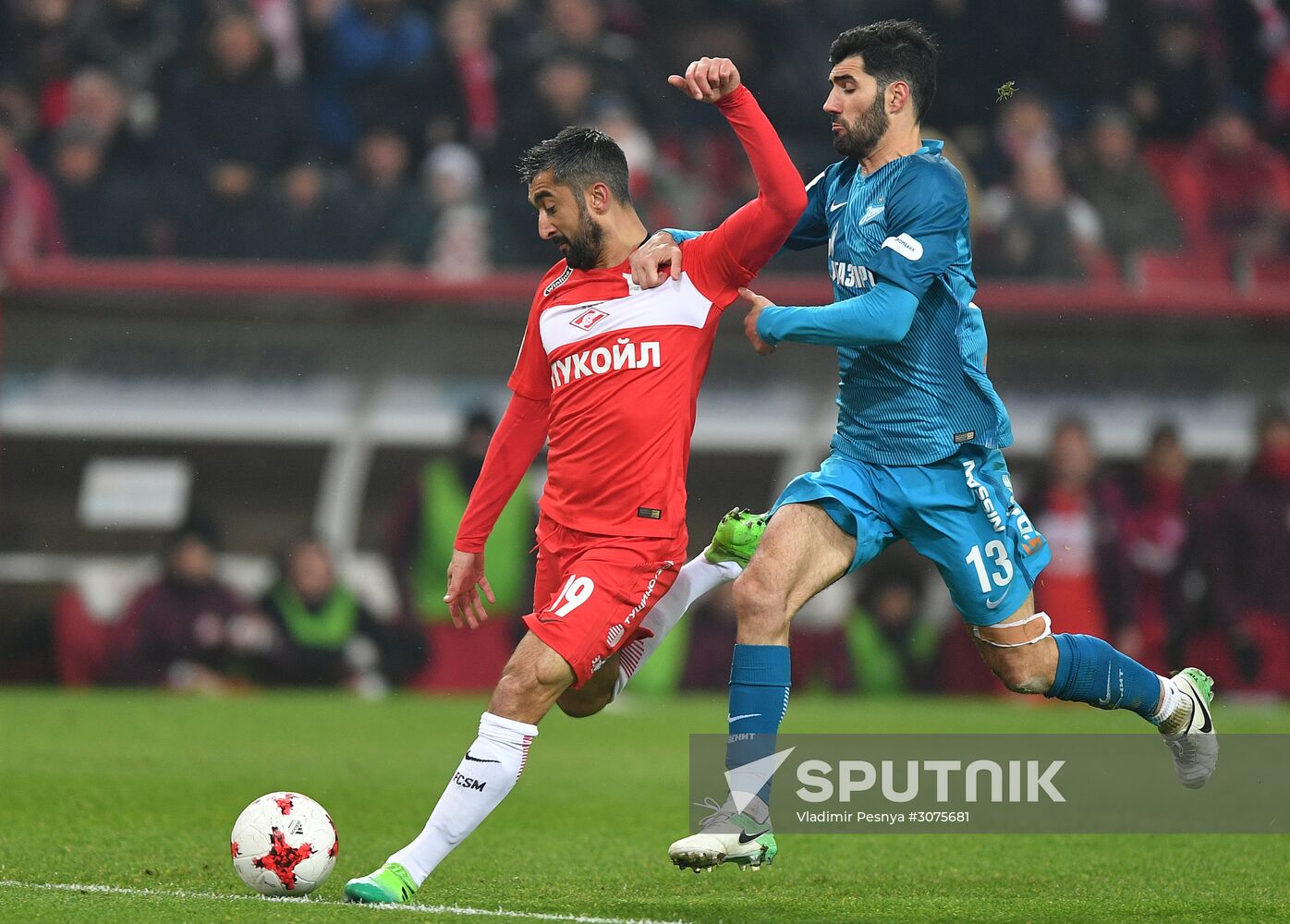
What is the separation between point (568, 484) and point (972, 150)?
846 cm

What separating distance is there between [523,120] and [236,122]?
6.75ft

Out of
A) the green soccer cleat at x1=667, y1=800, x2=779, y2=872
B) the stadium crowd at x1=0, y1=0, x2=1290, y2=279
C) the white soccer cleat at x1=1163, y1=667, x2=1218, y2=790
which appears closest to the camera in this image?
the green soccer cleat at x1=667, y1=800, x2=779, y2=872

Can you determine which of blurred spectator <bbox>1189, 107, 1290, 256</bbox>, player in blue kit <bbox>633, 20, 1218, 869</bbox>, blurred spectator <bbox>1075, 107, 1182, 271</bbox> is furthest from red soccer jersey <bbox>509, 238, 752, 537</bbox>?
blurred spectator <bbox>1189, 107, 1290, 256</bbox>

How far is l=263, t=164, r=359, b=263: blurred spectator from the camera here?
12.6 m

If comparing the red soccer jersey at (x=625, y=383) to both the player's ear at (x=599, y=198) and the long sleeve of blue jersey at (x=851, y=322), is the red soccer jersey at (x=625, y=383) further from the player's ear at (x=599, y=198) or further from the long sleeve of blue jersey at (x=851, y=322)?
the long sleeve of blue jersey at (x=851, y=322)

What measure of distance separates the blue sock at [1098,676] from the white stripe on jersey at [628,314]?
1502 millimetres

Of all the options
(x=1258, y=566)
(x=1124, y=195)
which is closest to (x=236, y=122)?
(x=1124, y=195)

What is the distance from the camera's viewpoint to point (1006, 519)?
215 inches

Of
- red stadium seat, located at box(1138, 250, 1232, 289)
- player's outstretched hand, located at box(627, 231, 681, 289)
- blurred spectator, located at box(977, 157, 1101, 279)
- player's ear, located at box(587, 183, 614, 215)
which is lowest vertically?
player's outstretched hand, located at box(627, 231, 681, 289)

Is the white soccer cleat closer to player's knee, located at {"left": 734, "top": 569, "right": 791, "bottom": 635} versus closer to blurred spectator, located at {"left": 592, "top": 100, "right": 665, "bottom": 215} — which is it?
player's knee, located at {"left": 734, "top": 569, "right": 791, "bottom": 635}

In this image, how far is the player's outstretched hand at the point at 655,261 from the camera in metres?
5.15

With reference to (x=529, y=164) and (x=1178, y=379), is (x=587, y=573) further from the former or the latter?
(x=1178, y=379)

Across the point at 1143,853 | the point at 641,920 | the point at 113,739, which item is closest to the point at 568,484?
the point at 641,920

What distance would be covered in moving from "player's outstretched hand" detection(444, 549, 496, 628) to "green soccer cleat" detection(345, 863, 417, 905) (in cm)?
90
